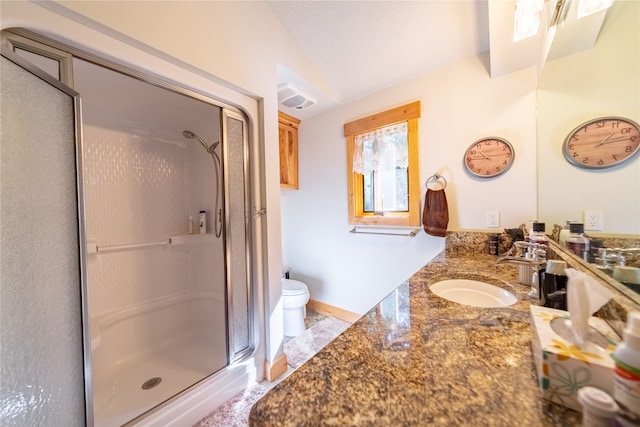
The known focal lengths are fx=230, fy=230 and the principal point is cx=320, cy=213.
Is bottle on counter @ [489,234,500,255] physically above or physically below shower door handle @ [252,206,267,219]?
below

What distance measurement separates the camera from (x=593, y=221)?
3.22 feet

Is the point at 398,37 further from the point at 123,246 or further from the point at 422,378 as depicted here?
the point at 123,246

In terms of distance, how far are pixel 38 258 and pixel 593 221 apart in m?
2.18

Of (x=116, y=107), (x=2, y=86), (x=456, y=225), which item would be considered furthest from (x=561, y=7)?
(x=116, y=107)

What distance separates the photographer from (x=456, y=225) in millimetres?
1675

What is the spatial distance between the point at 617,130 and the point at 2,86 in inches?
84.3

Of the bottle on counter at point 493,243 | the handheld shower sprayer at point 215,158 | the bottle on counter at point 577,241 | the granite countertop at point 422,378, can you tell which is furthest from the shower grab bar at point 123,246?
the bottle on counter at point 577,241

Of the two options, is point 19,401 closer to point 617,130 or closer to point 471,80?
point 617,130

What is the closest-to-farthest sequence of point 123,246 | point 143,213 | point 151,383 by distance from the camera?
point 151,383 → point 123,246 → point 143,213

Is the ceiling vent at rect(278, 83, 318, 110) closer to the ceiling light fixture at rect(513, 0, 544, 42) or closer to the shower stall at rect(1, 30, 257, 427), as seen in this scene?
the shower stall at rect(1, 30, 257, 427)

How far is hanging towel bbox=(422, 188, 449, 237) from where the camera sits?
5.35 ft

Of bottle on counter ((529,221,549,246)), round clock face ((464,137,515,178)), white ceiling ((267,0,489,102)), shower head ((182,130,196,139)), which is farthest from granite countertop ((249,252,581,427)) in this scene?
shower head ((182,130,196,139))

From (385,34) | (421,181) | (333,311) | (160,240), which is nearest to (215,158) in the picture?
(160,240)

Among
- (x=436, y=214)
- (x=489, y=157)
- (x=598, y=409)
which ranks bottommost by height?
(x=598, y=409)
